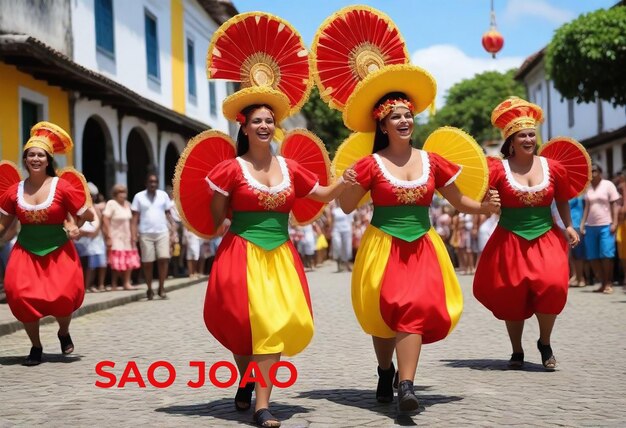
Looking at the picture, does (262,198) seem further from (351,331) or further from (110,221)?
(110,221)

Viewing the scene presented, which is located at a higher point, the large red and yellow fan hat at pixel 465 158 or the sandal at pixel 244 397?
the large red and yellow fan hat at pixel 465 158

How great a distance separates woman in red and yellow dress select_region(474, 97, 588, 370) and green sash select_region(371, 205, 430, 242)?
1.70 meters

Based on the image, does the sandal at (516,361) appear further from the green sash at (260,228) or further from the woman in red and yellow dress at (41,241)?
the woman in red and yellow dress at (41,241)

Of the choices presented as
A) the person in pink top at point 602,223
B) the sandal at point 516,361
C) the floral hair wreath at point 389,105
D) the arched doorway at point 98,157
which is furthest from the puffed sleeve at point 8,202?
the arched doorway at point 98,157

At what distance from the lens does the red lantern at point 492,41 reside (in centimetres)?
2541

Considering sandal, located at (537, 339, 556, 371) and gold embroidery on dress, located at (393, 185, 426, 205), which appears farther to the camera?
sandal, located at (537, 339, 556, 371)

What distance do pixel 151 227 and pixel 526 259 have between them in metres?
8.47

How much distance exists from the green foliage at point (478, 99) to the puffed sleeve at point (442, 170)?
7372cm

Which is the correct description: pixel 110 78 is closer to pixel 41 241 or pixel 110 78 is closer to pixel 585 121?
pixel 41 241

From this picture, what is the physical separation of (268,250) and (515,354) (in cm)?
272

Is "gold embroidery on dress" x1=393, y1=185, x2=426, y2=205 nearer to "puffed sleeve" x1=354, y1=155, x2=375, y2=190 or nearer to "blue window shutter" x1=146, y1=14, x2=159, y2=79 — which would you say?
"puffed sleeve" x1=354, y1=155, x2=375, y2=190

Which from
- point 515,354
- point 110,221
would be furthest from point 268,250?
point 110,221

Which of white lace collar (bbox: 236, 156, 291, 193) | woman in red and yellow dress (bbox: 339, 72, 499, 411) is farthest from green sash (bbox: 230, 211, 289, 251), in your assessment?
woman in red and yellow dress (bbox: 339, 72, 499, 411)

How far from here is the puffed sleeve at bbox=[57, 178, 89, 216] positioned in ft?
28.3
